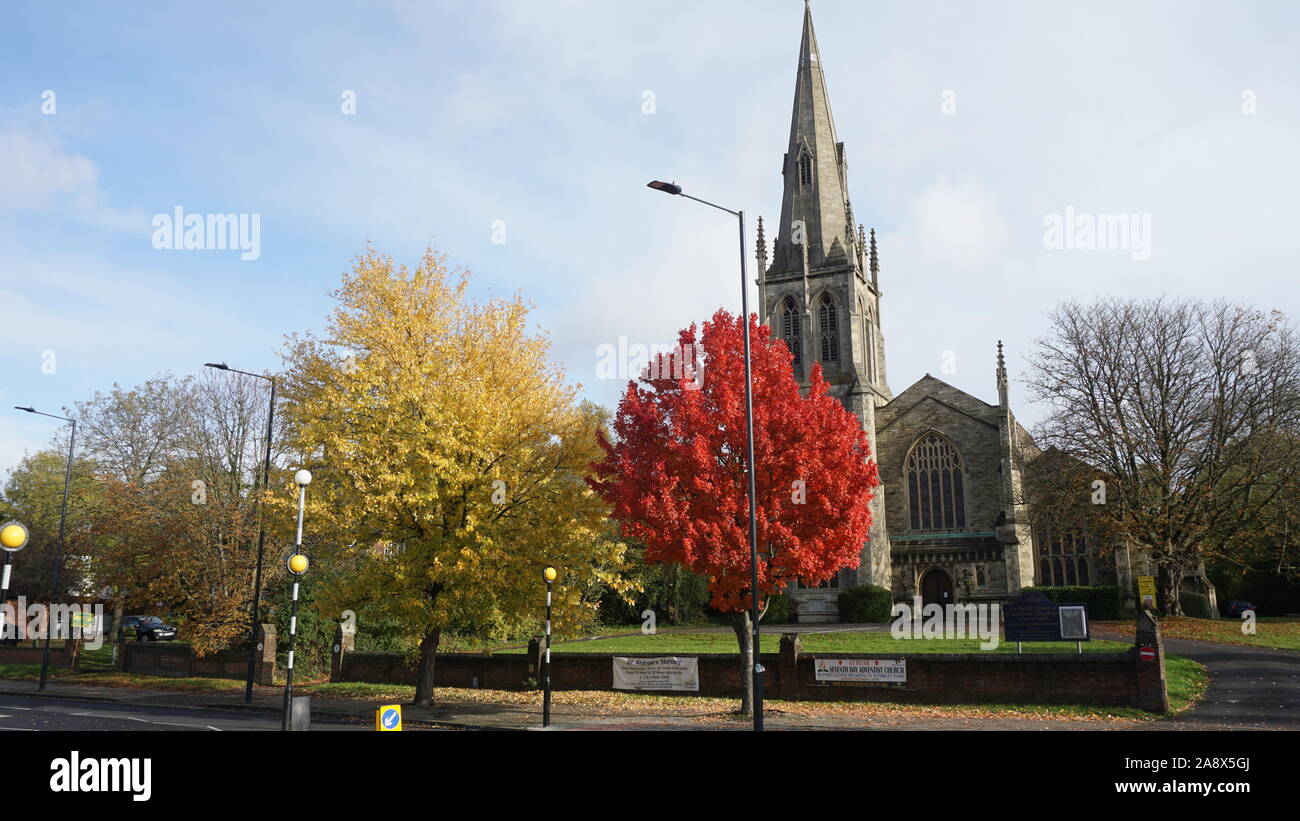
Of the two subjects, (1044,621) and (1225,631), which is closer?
(1044,621)

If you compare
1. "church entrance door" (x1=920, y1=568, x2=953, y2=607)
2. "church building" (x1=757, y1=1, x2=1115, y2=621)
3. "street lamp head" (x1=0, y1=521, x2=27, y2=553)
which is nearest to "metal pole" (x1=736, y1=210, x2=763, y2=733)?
"street lamp head" (x1=0, y1=521, x2=27, y2=553)

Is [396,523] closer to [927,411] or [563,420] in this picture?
[563,420]

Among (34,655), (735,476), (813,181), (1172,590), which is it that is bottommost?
(34,655)

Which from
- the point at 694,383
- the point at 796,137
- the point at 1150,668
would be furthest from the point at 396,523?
the point at 796,137

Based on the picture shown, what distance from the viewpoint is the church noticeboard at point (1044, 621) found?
1950cm

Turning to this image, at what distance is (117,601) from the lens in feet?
128

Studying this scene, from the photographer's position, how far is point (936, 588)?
161 ft

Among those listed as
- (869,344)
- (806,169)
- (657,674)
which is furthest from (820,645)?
(806,169)

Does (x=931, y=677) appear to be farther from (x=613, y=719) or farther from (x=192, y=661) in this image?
(x=192, y=661)

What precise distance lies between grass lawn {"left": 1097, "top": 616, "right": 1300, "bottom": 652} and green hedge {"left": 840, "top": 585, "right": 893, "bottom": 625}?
1201cm

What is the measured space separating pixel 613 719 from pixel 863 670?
6.26 meters

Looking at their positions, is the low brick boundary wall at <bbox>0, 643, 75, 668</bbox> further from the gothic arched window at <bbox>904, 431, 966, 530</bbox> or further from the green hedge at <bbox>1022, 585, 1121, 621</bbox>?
the green hedge at <bbox>1022, 585, 1121, 621</bbox>

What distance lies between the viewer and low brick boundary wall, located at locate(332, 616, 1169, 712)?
59.3 feet

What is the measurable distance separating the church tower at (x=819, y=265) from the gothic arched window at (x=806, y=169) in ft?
0.22
